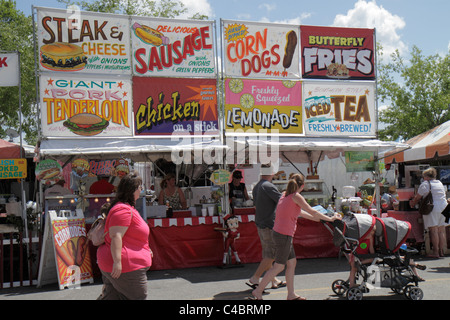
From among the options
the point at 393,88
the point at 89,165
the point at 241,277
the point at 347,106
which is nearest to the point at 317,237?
the point at 241,277

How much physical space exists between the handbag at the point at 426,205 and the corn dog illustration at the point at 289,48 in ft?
13.6

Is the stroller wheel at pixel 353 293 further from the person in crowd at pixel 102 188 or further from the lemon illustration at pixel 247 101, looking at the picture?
the person in crowd at pixel 102 188

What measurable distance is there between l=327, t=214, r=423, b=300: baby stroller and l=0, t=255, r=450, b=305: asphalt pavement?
313 millimetres

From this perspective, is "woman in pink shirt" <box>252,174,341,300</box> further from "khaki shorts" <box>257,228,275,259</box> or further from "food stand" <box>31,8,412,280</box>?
"food stand" <box>31,8,412,280</box>

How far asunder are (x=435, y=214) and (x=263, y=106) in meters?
4.38

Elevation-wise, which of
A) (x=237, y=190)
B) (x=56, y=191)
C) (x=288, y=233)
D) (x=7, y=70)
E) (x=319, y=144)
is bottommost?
(x=288, y=233)

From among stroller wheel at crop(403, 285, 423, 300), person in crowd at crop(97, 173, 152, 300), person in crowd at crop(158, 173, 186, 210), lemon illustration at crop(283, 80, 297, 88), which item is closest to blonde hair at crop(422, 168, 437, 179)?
lemon illustration at crop(283, 80, 297, 88)

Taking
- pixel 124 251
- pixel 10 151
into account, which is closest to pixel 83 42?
pixel 10 151

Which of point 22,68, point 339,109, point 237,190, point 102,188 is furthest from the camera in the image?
point 22,68

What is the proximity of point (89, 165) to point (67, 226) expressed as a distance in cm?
176

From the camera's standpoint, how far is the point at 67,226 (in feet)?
27.1

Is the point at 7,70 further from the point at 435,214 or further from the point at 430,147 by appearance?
the point at 430,147

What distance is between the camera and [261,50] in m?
10.6

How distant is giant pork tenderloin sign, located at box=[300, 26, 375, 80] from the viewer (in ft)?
36.0
